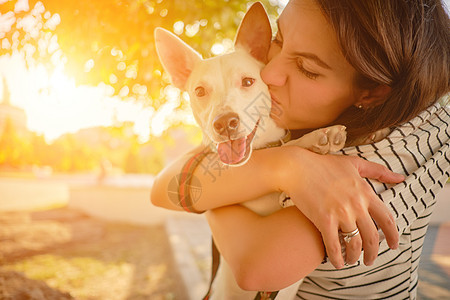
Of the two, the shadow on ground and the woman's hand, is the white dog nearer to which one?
the woman's hand

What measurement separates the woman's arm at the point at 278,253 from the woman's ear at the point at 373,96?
582mm

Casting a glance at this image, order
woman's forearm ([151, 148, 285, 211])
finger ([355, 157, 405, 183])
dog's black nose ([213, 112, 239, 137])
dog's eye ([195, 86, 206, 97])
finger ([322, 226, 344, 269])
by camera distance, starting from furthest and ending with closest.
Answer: dog's eye ([195, 86, 206, 97]) → dog's black nose ([213, 112, 239, 137]) → woman's forearm ([151, 148, 285, 211]) → finger ([355, 157, 405, 183]) → finger ([322, 226, 344, 269])

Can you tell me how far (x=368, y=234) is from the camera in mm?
827

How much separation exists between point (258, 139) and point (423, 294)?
1.45 meters

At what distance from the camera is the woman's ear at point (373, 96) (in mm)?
1193

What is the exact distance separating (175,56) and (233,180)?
1.09m

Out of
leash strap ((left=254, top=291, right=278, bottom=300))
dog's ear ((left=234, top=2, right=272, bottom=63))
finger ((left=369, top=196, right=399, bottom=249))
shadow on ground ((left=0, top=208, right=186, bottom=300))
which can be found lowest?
shadow on ground ((left=0, top=208, right=186, bottom=300))

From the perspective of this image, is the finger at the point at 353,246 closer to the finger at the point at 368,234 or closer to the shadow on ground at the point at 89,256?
the finger at the point at 368,234

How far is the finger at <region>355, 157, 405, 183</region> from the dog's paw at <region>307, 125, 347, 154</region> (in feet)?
0.70

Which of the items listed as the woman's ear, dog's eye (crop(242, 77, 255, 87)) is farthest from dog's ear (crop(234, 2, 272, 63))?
the woman's ear

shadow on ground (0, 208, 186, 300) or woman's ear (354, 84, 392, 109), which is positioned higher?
woman's ear (354, 84, 392, 109)

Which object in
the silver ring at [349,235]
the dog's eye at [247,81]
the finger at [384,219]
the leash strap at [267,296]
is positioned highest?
the dog's eye at [247,81]

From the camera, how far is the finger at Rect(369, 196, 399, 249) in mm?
839

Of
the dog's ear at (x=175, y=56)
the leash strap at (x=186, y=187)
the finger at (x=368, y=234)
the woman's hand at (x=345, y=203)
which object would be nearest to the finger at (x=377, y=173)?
the woman's hand at (x=345, y=203)
